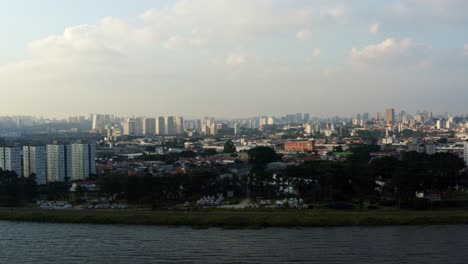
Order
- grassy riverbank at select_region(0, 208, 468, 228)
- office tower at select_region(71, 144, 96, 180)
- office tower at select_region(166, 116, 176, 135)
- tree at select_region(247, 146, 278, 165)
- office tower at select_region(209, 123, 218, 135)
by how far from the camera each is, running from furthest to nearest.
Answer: office tower at select_region(166, 116, 176, 135) → office tower at select_region(209, 123, 218, 135) → tree at select_region(247, 146, 278, 165) → office tower at select_region(71, 144, 96, 180) → grassy riverbank at select_region(0, 208, 468, 228)

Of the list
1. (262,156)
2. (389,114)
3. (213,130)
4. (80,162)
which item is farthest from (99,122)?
(80,162)

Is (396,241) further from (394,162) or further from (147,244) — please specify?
(394,162)

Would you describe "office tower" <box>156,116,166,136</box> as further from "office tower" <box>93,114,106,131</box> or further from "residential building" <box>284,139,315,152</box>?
"residential building" <box>284,139,315,152</box>

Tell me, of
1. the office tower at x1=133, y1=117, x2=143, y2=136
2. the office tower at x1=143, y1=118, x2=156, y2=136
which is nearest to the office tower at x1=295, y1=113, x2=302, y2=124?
the office tower at x1=143, y1=118, x2=156, y2=136

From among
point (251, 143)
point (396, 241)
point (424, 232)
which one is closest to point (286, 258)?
point (396, 241)

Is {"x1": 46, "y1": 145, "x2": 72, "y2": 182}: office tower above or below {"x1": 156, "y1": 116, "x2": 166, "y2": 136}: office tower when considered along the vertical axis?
below

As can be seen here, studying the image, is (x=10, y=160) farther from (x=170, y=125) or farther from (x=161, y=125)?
(x=170, y=125)
